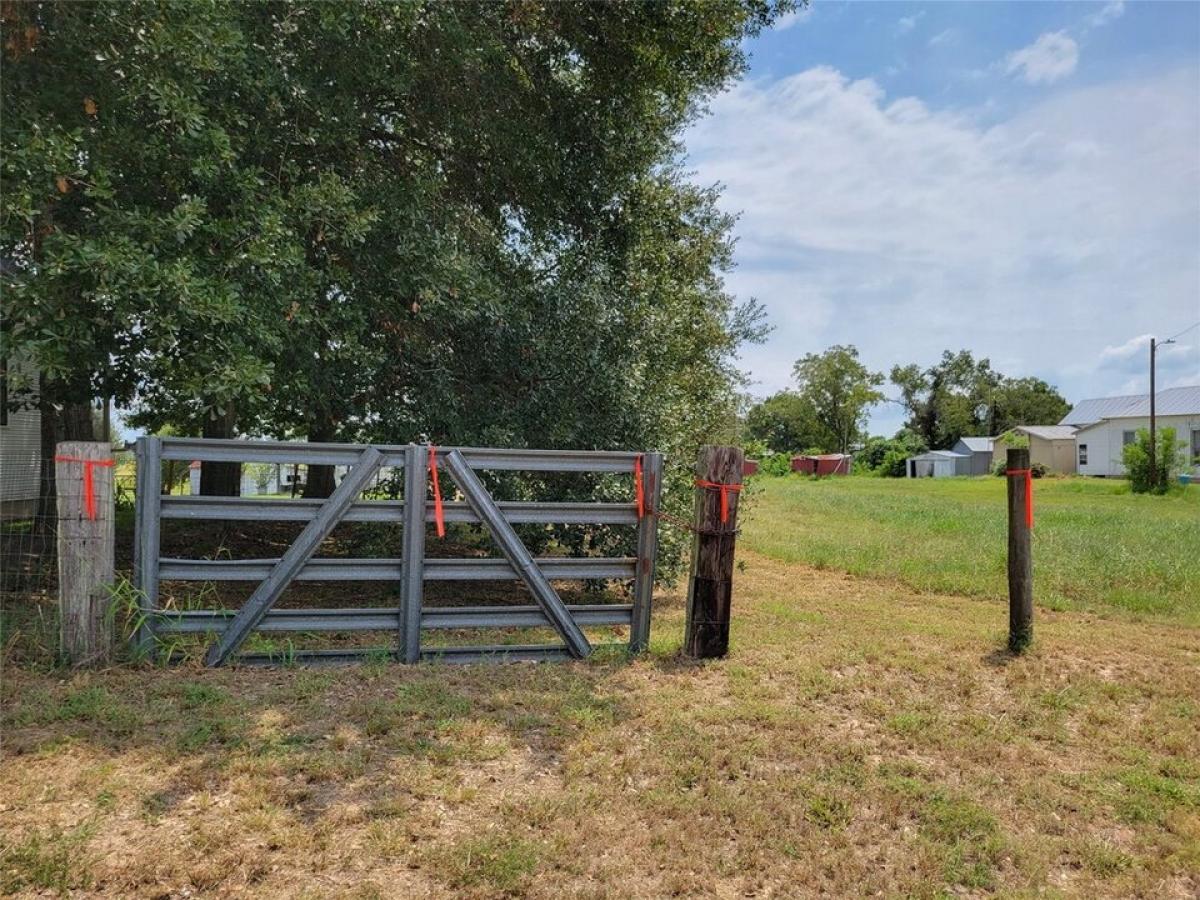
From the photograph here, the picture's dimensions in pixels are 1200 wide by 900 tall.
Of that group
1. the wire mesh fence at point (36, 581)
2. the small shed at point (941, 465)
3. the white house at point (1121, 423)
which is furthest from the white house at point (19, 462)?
the small shed at point (941, 465)

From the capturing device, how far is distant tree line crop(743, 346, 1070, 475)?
69.6 meters

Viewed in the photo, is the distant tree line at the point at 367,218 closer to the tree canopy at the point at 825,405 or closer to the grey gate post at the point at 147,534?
the grey gate post at the point at 147,534

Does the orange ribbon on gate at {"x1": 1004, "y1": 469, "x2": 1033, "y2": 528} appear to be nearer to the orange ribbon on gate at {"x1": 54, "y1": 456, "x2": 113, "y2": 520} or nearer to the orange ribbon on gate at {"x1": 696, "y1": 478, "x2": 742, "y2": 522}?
the orange ribbon on gate at {"x1": 696, "y1": 478, "x2": 742, "y2": 522}

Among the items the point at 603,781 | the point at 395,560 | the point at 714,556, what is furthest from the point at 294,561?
the point at 714,556

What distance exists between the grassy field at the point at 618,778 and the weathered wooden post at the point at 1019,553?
0.72 ft

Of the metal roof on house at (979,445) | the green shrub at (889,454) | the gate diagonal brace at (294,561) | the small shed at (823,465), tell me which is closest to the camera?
the gate diagonal brace at (294,561)

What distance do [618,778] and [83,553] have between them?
11.1ft

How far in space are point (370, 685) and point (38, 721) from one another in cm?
158

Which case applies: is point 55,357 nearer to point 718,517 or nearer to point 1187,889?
point 718,517

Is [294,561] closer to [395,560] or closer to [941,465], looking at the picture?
[395,560]

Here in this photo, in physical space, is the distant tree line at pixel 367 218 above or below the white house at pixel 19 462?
above

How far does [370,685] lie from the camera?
4621 mm

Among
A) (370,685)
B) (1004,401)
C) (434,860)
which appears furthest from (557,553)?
(1004,401)

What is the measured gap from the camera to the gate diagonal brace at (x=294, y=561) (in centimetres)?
484
